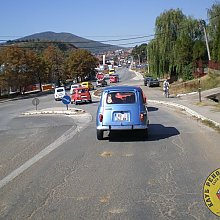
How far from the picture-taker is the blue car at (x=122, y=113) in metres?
12.3

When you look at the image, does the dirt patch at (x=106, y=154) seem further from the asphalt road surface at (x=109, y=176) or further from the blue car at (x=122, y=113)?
the blue car at (x=122, y=113)

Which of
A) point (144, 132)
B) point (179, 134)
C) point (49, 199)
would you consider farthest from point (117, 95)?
point (49, 199)

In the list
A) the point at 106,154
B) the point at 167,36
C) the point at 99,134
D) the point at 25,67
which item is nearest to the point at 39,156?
the point at 106,154

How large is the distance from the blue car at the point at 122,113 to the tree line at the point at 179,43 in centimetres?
3733

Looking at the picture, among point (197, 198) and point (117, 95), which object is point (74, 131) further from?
point (197, 198)

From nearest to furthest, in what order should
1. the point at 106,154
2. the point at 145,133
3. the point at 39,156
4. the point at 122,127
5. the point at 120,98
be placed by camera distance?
the point at 106,154, the point at 39,156, the point at 122,127, the point at 145,133, the point at 120,98

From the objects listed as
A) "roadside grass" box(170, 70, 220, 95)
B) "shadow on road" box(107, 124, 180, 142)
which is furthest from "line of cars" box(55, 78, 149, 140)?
"roadside grass" box(170, 70, 220, 95)

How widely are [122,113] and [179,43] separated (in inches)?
1724

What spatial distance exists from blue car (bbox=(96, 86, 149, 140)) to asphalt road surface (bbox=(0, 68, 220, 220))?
49 centimetres

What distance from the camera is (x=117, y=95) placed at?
42.7 feet

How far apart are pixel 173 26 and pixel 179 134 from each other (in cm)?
4739

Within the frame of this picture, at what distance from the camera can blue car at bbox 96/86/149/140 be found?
12.3 m

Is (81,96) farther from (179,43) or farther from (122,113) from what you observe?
(122,113)

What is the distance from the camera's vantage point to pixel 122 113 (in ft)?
40.8
